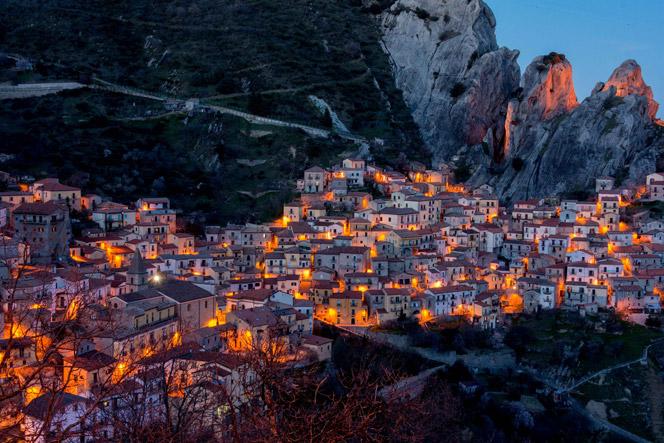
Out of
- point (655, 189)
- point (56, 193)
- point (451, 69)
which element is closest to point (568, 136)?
point (655, 189)

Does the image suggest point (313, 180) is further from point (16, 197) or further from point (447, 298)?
point (16, 197)

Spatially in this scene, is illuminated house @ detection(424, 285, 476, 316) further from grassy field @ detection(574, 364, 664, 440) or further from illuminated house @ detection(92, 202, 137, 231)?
illuminated house @ detection(92, 202, 137, 231)

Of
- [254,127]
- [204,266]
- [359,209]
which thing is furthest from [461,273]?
[254,127]

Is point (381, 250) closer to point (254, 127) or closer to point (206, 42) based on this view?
point (254, 127)

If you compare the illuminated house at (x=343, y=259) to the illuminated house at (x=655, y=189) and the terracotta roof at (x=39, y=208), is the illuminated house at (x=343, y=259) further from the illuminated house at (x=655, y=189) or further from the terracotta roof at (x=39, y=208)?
the illuminated house at (x=655, y=189)

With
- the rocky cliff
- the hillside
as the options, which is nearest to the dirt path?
the hillside

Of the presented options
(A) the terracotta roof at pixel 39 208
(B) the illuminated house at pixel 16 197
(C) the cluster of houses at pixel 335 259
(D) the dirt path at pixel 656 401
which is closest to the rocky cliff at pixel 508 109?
(C) the cluster of houses at pixel 335 259
